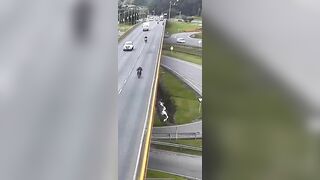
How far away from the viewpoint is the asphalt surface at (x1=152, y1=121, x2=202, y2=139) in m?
2.34

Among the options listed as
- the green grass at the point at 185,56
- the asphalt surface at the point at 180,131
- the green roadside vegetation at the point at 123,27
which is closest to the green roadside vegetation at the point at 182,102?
the asphalt surface at the point at 180,131

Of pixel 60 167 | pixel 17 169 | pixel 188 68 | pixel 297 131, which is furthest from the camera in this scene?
pixel 188 68

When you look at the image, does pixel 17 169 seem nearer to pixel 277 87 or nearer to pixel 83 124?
pixel 83 124

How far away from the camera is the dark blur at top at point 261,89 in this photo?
221 centimetres

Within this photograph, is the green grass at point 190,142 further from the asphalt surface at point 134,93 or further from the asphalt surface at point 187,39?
the asphalt surface at point 187,39

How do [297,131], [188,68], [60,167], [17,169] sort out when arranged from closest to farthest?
[17,169], [60,167], [297,131], [188,68]

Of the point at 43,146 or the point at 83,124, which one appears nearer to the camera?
the point at 43,146

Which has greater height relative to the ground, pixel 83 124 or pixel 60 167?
pixel 83 124

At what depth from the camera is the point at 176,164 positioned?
2.31 metres

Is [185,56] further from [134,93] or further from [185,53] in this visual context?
[134,93]

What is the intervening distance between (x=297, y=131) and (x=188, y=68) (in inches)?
27.9

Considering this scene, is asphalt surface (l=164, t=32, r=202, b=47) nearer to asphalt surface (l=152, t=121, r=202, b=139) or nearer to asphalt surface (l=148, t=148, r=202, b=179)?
asphalt surface (l=152, t=121, r=202, b=139)

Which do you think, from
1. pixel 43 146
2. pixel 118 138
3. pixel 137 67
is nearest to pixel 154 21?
pixel 137 67

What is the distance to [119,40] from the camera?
2.36m
